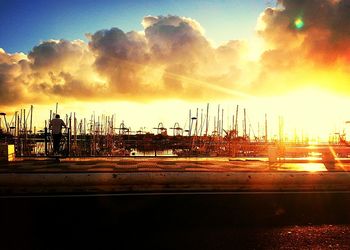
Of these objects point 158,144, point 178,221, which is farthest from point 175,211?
point 158,144

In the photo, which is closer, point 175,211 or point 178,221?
point 178,221

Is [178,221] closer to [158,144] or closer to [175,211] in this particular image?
[175,211]

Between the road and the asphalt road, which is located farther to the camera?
the road

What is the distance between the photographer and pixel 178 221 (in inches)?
303

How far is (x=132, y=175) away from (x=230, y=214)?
3547mm

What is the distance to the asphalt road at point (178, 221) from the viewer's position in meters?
6.30

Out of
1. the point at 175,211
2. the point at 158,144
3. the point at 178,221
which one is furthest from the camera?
the point at 158,144

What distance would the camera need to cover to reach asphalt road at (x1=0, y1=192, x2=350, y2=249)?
6.30m

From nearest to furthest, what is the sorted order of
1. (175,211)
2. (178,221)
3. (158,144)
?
1. (178,221)
2. (175,211)
3. (158,144)

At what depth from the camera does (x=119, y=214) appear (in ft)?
26.8

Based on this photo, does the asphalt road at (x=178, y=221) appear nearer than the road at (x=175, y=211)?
Yes

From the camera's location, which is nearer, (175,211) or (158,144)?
(175,211)

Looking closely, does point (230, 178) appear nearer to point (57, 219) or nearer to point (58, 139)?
point (57, 219)

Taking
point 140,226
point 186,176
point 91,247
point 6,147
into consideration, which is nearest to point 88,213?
point 140,226
